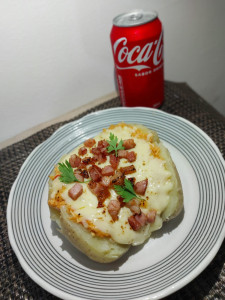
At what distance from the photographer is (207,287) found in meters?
1.25

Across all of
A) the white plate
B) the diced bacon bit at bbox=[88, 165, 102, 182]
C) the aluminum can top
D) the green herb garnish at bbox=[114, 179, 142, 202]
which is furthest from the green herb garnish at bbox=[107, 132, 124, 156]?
the aluminum can top

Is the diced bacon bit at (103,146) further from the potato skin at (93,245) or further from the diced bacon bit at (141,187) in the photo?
the potato skin at (93,245)

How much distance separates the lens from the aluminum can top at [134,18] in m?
1.77

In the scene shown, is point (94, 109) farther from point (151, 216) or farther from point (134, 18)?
point (151, 216)

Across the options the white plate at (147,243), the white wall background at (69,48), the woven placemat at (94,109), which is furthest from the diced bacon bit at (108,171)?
the white wall background at (69,48)

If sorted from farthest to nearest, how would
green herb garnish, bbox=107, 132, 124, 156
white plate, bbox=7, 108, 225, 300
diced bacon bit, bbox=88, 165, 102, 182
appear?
green herb garnish, bbox=107, 132, 124, 156 < diced bacon bit, bbox=88, 165, 102, 182 < white plate, bbox=7, 108, 225, 300

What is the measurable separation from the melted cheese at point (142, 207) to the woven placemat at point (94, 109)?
0.31 m

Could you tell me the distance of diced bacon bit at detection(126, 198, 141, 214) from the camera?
128 centimetres

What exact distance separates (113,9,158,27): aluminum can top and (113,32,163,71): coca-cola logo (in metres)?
0.10

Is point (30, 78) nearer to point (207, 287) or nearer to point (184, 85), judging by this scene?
point (184, 85)

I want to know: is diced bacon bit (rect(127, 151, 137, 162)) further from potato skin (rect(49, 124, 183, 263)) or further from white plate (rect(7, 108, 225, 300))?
white plate (rect(7, 108, 225, 300))

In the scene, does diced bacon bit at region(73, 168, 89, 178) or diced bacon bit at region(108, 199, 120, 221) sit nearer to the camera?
diced bacon bit at region(108, 199, 120, 221)

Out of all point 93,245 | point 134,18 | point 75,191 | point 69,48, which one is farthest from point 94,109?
point 93,245

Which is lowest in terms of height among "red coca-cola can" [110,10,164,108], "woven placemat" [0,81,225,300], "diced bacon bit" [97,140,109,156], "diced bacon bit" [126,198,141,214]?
"woven placemat" [0,81,225,300]
